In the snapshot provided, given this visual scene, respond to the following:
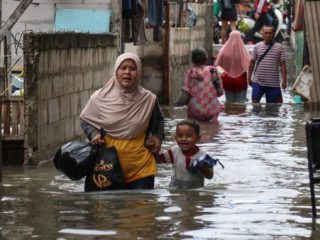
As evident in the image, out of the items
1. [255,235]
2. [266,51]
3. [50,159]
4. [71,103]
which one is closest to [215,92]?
[266,51]

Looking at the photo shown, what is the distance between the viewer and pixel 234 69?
20.8m

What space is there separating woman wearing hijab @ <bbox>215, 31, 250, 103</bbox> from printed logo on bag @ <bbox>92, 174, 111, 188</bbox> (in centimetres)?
1130

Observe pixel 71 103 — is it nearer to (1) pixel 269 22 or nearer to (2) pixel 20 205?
(2) pixel 20 205

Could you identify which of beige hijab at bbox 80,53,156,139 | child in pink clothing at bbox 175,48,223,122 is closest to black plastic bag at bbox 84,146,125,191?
beige hijab at bbox 80,53,156,139

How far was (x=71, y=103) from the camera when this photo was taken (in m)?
13.2

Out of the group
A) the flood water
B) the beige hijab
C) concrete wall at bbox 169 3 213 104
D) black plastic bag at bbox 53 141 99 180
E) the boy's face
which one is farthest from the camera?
concrete wall at bbox 169 3 213 104

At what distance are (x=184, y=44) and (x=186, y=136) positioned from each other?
538 inches

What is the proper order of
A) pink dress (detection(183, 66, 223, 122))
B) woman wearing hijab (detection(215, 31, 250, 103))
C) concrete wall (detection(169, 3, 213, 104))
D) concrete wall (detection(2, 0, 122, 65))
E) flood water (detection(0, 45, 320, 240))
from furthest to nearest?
concrete wall (detection(169, 3, 213, 104)), woman wearing hijab (detection(215, 31, 250, 103)), concrete wall (detection(2, 0, 122, 65)), pink dress (detection(183, 66, 223, 122)), flood water (detection(0, 45, 320, 240))

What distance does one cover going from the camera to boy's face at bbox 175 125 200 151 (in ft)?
31.4

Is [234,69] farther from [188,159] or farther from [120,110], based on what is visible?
[120,110]

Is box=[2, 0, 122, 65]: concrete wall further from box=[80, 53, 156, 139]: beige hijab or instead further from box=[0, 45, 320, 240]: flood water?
box=[80, 53, 156, 139]: beige hijab

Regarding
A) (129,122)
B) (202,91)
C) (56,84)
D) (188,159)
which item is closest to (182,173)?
(188,159)

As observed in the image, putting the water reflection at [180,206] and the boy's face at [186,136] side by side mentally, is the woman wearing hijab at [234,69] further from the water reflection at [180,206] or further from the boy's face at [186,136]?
the boy's face at [186,136]

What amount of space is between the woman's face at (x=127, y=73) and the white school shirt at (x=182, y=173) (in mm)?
835
